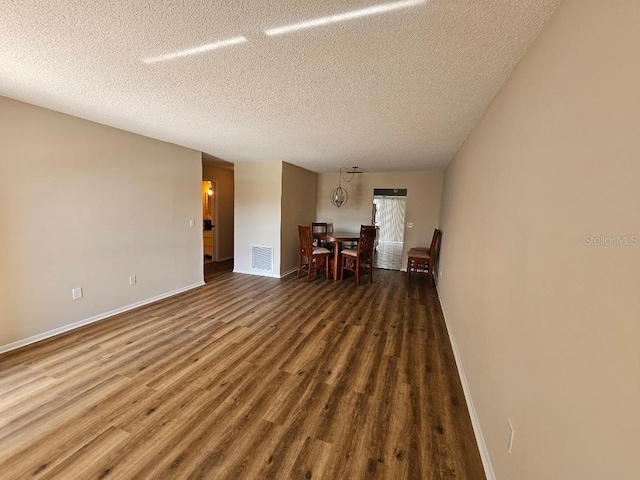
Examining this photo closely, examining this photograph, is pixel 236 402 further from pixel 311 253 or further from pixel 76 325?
pixel 311 253

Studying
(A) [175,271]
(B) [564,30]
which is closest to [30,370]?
(A) [175,271]

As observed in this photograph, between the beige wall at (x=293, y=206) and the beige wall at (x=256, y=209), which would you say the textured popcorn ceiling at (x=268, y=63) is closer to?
the beige wall at (x=256, y=209)

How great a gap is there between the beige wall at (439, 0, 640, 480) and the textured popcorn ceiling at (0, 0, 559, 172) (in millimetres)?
373

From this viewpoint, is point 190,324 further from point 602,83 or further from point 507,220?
point 602,83

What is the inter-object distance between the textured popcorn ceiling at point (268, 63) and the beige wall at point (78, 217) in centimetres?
36

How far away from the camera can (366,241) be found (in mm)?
5047

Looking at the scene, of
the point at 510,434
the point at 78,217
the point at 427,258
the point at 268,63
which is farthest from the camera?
the point at 427,258

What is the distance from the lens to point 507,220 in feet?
4.84

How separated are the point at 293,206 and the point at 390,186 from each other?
2365 millimetres

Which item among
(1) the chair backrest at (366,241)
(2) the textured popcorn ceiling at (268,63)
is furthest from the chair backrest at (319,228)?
(2) the textured popcorn ceiling at (268,63)

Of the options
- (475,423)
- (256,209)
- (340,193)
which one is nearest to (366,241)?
(340,193)

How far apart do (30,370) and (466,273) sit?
3.85 metres

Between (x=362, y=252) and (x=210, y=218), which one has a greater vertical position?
(x=210, y=218)

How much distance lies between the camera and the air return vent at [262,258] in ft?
17.7
